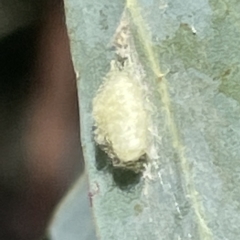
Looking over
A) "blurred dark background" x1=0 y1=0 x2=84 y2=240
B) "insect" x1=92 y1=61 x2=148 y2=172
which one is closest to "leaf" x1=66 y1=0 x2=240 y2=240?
"insect" x1=92 y1=61 x2=148 y2=172

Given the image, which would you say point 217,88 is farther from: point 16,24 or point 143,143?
point 16,24

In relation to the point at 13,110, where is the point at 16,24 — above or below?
above

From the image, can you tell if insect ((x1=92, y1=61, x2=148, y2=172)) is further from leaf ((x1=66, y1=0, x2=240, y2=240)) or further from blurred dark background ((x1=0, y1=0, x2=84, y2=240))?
blurred dark background ((x1=0, y1=0, x2=84, y2=240))

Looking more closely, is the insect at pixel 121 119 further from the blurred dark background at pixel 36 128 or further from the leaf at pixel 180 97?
the blurred dark background at pixel 36 128

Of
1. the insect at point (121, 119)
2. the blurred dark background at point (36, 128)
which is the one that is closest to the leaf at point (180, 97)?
the insect at point (121, 119)

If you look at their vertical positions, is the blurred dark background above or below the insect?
below

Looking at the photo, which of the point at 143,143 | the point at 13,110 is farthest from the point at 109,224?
the point at 13,110

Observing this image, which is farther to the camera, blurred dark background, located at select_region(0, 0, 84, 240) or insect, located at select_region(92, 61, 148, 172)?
blurred dark background, located at select_region(0, 0, 84, 240)
